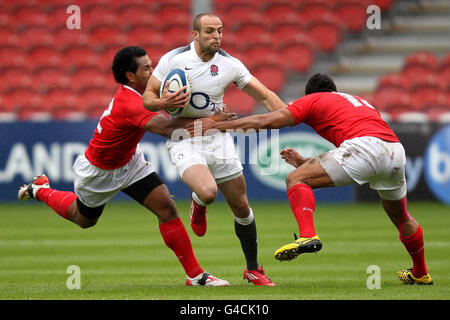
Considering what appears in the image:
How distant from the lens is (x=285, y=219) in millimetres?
14062

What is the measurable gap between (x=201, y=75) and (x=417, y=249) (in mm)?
2586

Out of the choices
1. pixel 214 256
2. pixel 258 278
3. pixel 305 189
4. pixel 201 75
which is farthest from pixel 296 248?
pixel 214 256

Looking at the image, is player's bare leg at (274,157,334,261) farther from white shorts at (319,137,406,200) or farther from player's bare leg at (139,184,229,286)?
player's bare leg at (139,184,229,286)

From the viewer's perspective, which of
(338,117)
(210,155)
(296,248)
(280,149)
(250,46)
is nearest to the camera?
(296,248)

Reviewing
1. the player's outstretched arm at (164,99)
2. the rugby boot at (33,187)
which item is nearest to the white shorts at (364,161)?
the player's outstretched arm at (164,99)

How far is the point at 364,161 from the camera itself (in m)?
7.06

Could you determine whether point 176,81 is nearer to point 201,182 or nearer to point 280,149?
point 201,182

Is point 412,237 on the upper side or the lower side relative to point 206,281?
upper

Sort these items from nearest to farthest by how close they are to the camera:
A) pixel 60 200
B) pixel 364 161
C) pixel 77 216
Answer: pixel 364 161
pixel 77 216
pixel 60 200

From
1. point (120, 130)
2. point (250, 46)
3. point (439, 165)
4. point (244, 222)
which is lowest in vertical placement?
point (439, 165)

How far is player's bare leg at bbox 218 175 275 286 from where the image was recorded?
7.75m

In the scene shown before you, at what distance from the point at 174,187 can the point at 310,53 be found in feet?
18.0
